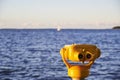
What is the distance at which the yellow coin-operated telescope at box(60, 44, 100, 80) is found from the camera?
323 centimetres

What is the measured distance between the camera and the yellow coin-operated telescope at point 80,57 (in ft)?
10.6

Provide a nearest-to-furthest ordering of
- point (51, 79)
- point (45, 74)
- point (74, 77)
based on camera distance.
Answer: point (74, 77), point (51, 79), point (45, 74)

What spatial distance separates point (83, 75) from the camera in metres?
3.24

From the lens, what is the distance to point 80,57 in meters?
3.25

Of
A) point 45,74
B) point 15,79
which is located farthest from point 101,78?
point 15,79

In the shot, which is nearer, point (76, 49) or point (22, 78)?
point (76, 49)

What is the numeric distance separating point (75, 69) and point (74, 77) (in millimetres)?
82

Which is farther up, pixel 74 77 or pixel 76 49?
pixel 76 49

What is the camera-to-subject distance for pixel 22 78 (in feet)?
70.2

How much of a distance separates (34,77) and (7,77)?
6.05ft

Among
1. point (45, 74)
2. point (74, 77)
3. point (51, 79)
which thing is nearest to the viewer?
point (74, 77)

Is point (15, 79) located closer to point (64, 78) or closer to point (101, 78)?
point (64, 78)

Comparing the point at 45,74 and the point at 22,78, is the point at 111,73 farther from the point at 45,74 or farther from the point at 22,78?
the point at 22,78

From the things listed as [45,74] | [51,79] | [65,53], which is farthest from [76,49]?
[45,74]
